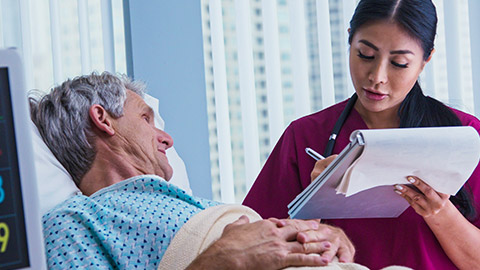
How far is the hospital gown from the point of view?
1.22 m

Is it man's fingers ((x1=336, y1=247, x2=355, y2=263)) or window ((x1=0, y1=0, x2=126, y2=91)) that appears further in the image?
window ((x1=0, y1=0, x2=126, y2=91))

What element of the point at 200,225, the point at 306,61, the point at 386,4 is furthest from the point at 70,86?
the point at 306,61

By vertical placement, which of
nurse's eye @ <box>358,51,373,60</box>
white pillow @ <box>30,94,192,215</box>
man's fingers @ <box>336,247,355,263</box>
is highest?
nurse's eye @ <box>358,51,373,60</box>

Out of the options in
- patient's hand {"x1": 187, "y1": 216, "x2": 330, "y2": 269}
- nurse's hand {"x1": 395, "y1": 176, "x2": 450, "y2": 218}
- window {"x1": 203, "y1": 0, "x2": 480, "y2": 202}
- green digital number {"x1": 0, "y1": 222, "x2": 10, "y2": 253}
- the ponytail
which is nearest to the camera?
green digital number {"x1": 0, "y1": 222, "x2": 10, "y2": 253}

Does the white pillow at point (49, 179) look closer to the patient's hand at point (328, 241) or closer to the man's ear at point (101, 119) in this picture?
the man's ear at point (101, 119)

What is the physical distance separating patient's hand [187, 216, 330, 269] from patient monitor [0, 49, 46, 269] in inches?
A: 19.1

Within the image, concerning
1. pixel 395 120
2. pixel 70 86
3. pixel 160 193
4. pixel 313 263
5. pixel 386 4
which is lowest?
pixel 313 263

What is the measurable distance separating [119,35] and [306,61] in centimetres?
79

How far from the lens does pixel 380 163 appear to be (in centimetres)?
128

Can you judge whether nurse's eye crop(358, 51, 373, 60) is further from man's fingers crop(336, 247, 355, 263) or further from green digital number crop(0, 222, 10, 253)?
green digital number crop(0, 222, 10, 253)

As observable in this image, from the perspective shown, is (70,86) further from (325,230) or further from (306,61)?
(306,61)

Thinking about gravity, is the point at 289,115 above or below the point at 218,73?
below

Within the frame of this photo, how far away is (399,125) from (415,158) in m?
0.50

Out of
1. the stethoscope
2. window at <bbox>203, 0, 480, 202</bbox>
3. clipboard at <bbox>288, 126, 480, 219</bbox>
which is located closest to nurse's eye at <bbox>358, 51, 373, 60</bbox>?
the stethoscope
